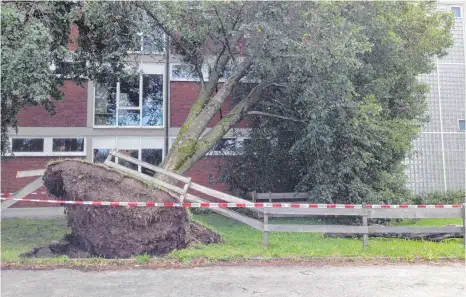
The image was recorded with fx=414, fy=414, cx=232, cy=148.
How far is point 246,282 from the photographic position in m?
6.02

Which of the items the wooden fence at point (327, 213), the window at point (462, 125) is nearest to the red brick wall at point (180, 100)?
the wooden fence at point (327, 213)

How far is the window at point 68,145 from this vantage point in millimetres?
17734

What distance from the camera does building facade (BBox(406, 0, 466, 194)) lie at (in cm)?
2075

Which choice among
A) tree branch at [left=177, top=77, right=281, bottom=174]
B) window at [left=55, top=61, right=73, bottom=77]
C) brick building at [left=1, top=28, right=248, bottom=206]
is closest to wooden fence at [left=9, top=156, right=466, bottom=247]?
tree branch at [left=177, top=77, right=281, bottom=174]

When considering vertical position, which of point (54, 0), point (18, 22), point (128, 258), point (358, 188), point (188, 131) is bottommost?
point (128, 258)

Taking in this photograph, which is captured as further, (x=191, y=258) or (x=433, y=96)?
(x=433, y=96)

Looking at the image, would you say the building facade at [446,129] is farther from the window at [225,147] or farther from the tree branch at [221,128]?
the tree branch at [221,128]

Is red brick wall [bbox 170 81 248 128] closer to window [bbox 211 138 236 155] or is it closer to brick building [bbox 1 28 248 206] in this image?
brick building [bbox 1 28 248 206]

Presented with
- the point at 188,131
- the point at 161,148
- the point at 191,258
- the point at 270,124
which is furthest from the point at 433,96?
the point at 191,258

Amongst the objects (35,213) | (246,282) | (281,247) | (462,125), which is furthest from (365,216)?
(462,125)

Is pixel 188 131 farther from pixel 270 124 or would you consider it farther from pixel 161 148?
pixel 161 148

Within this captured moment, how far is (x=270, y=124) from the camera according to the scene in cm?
1352

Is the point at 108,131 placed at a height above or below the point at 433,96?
Answer: below

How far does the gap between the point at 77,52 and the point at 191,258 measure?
726 centimetres
